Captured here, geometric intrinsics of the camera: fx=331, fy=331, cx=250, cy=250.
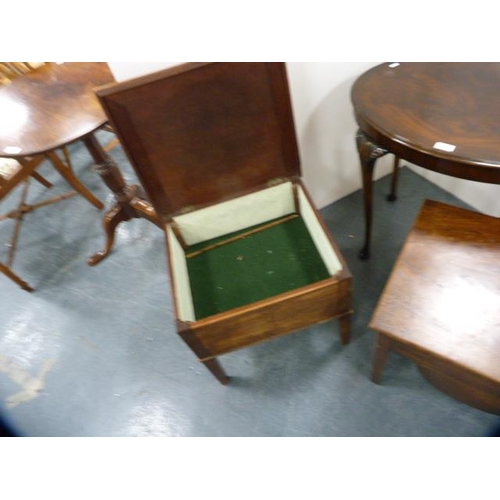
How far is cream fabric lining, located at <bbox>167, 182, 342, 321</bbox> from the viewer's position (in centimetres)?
107

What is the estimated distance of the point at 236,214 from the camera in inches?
47.9

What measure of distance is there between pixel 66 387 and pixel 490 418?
5.31ft

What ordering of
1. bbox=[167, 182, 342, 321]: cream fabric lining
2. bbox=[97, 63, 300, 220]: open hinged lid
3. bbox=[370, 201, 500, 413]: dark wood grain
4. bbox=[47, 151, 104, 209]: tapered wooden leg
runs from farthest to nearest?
bbox=[47, 151, 104, 209]: tapered wooden leg → bbox=[167, 182, 342, 321]: cream fabric lining → bbox=[97, 63, 300, 220]: open hinged lid → bbox=[370, 201, 500, 413]: dark wood grain

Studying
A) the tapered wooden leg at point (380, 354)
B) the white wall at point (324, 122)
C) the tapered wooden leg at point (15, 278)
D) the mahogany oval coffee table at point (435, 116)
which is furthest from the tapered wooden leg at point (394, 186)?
the tapered wooden leg at point (15, 278)

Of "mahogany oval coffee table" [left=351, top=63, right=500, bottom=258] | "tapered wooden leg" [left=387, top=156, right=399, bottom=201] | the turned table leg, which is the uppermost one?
"mahogany oval coffee table" [left=351, top=63, right=500, bottom=258]

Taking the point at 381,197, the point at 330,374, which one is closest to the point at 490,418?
the point at 330,374

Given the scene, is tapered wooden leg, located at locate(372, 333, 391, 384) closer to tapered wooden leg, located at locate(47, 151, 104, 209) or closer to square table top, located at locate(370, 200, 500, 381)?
square table top, located at locate(370, 200, 500, 381)

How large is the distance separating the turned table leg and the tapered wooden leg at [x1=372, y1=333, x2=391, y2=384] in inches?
41.6

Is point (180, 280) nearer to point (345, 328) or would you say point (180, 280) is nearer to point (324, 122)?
point (345, 328)

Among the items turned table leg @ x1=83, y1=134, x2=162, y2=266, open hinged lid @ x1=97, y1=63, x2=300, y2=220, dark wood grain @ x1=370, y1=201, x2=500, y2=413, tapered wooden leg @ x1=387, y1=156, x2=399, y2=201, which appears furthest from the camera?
tapered wooden leg @ x1=387, y1=156, x2=399, y2=201

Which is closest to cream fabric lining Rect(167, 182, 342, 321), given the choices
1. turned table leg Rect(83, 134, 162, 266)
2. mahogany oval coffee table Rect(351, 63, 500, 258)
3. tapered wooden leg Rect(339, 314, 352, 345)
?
tapered wooden leg Rect(339, 314, 352, 345)

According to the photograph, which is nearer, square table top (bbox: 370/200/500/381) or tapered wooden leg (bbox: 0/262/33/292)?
square table top (bbox: 370/200/500/381)

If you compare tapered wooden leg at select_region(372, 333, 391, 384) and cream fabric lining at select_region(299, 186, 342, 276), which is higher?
cream fabric lining at select_region(299, 186, 342, 276)

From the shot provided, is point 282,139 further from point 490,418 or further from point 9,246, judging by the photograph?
point 9,246
